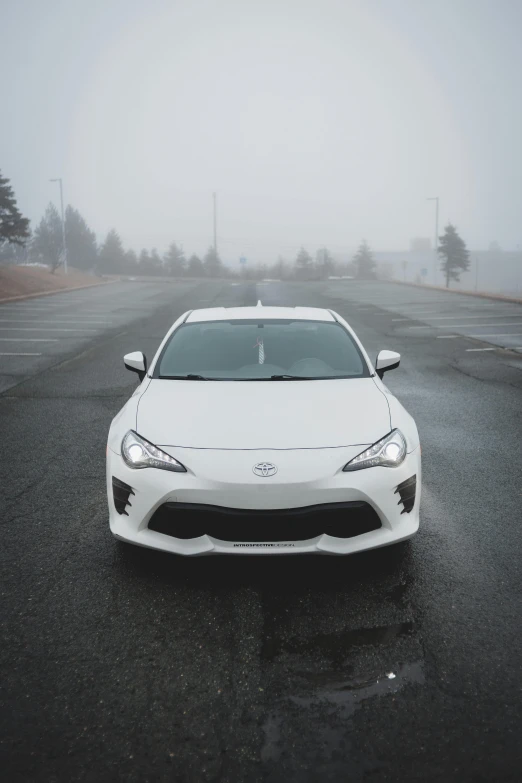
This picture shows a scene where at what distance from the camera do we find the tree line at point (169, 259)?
81.7m

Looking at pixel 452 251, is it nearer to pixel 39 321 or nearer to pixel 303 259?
pixel 303 259

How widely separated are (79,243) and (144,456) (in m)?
88.4

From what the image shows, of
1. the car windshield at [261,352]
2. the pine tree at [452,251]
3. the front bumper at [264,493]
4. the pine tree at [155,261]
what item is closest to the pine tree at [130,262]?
the pine tree at [155,261]

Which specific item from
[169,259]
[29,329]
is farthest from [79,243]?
[29,329]

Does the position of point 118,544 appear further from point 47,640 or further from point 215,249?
point 215,249

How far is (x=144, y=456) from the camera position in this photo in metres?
2.97

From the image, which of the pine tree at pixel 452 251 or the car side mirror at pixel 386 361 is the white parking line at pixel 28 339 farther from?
the pine tree at pixel 452 251

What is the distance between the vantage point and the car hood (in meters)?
3.00

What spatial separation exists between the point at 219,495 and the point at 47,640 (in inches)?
38.7

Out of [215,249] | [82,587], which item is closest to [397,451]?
[82,587]

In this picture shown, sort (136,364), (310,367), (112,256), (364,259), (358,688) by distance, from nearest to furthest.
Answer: (358,688), (310,367), (136,364), (112,256), (364,259)

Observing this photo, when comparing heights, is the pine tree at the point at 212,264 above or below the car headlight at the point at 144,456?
above

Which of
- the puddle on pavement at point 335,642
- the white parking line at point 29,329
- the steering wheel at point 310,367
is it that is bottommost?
the puddle on pavement at point 335,642

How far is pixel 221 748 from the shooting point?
1896 millimetres
